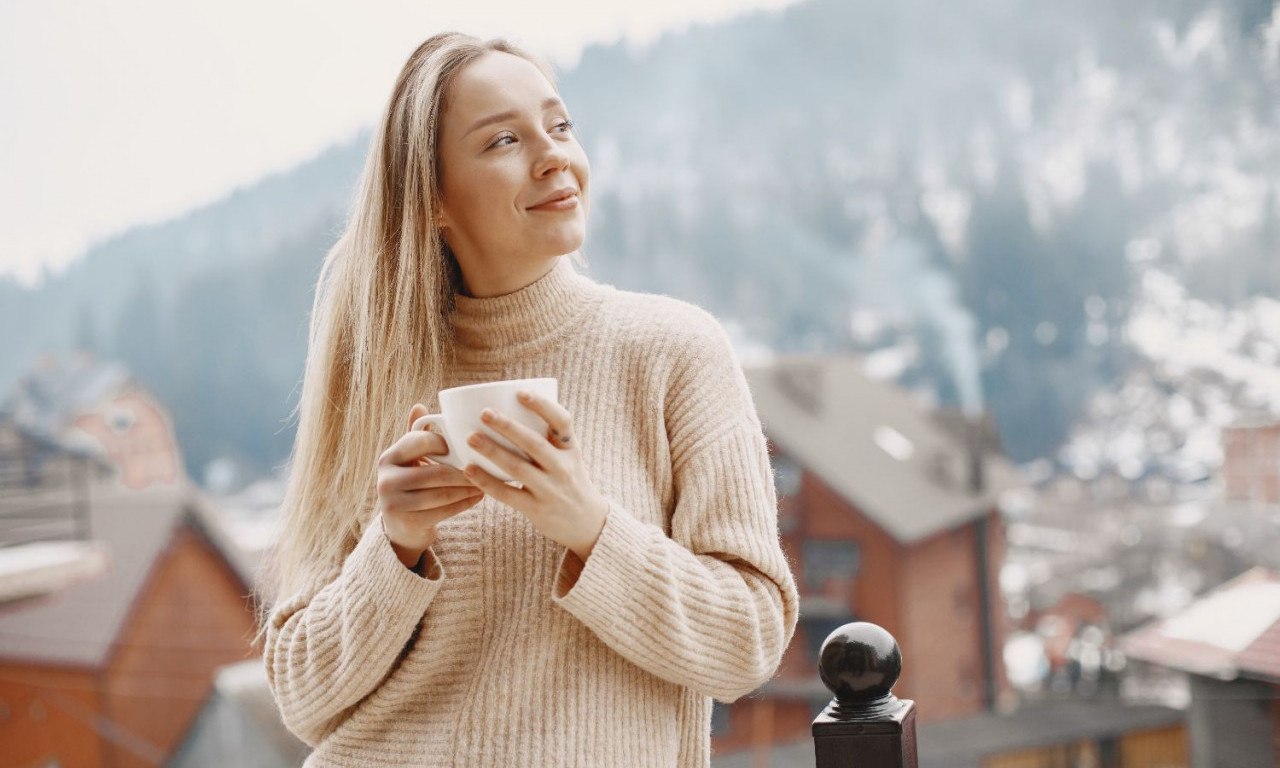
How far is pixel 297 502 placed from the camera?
1086 mm

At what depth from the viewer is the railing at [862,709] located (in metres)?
0.84

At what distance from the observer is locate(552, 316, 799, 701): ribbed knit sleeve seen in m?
0.83

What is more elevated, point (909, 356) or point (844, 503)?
point (909, 356)

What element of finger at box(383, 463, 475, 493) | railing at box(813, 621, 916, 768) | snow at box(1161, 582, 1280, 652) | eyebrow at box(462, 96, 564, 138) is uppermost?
eyebrow at box(462, 96, 564, 138)

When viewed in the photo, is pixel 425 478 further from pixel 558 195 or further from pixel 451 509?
pixel 558 195

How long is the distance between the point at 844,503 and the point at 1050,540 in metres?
0.99

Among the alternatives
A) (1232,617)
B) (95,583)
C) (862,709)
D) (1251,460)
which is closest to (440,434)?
(862,709)

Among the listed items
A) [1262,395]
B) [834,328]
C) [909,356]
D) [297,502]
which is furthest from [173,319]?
[297,502]

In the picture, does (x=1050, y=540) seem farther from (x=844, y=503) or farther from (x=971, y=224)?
(x=971, y=224)

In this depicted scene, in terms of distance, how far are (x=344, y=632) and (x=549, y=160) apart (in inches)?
16.7

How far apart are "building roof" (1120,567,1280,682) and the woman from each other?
3704mm

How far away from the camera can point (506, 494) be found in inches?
30.0

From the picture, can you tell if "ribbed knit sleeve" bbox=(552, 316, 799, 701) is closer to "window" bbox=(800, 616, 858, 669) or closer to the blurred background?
the blurred background

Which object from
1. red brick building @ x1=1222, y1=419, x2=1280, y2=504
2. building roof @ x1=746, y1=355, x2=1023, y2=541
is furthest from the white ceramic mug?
building roof @ x1=746, y1=355, x2=1023, y2=541
